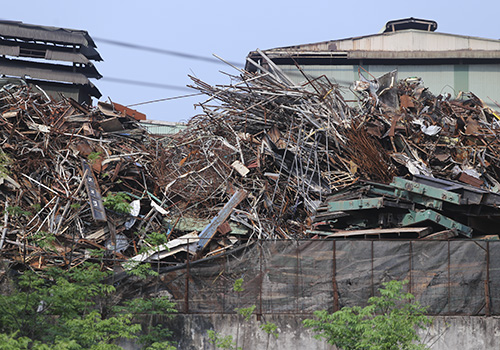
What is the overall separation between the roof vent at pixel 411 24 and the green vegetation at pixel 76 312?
75.3 ft

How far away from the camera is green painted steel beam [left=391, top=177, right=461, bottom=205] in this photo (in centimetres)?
1217

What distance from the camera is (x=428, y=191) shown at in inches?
490

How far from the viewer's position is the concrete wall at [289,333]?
11414mm

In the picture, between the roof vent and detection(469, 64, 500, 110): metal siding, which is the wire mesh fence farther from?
the roof vent

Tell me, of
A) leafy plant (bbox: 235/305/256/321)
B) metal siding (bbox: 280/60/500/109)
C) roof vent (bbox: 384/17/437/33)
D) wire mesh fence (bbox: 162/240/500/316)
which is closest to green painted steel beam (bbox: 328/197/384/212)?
wire mesh fence (bbox: 162/240/500/316)

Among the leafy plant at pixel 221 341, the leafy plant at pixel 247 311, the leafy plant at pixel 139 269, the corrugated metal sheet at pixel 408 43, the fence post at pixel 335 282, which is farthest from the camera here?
the corrugated metal sheet at pixel 408 43

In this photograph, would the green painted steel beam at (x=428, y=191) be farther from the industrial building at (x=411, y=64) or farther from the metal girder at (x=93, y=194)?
the industrial building at (x=411, y=64)

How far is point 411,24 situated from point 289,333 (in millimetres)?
22777

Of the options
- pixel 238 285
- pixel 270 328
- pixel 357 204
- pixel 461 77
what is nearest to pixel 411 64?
pixel 461 77

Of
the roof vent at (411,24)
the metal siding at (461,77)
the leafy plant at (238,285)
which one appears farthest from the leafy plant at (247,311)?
the roof vent at (411,24)

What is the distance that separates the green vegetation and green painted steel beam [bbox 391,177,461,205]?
5.51m

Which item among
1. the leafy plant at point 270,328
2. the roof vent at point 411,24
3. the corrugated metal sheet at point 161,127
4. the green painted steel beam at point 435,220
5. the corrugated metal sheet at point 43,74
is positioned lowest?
the leafy plant at point 270,328

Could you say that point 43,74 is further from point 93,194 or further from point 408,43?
point 408,43

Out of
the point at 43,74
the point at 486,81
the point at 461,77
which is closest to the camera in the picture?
the point at 486,81
